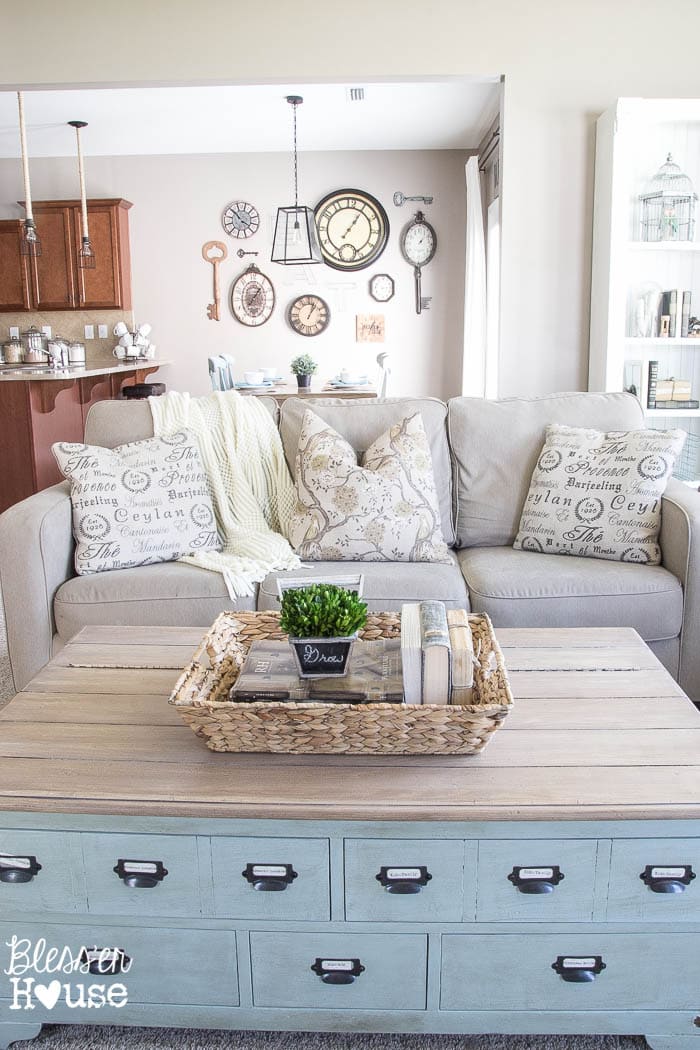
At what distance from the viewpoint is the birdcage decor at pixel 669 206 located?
3879 millimetres

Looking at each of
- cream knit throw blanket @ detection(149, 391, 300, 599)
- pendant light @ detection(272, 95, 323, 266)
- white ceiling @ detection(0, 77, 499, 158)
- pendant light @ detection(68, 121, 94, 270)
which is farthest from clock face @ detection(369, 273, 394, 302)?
cream knit throw blanket @ detection(149, 391, 300, 599)

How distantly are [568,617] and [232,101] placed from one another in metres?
4.48

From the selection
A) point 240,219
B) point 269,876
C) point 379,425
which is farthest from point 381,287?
point 269,876

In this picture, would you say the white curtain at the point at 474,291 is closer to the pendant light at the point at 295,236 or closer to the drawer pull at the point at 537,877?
the pendant light at the point at 295,236

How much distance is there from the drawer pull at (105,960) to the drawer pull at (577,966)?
2.35ft

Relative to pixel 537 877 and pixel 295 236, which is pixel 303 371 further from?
pixel 537 877

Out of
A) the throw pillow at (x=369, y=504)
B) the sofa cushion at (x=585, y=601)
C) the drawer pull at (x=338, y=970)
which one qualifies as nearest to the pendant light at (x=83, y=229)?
the throw pillow at (x=369, y=504)

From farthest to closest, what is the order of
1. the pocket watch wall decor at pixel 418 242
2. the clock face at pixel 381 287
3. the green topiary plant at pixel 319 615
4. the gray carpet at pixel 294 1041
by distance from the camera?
1. the clock face at pixel 381 287
2. the pocket watch wall decor at pixel 418 242
3. the green topiary plant at pixel 319 615
4. the gray carpet at pixel 294 1041

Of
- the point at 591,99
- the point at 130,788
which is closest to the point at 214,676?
the point at 130,788

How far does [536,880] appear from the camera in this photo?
146 cm

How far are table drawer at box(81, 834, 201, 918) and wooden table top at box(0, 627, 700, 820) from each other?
7 cm

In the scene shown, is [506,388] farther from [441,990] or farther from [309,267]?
[309,267]

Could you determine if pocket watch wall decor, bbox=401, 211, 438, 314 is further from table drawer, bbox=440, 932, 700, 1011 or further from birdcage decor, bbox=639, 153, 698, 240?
table drawer, bbox=440, 932, 700, 1011

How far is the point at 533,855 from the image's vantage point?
1.45 m
